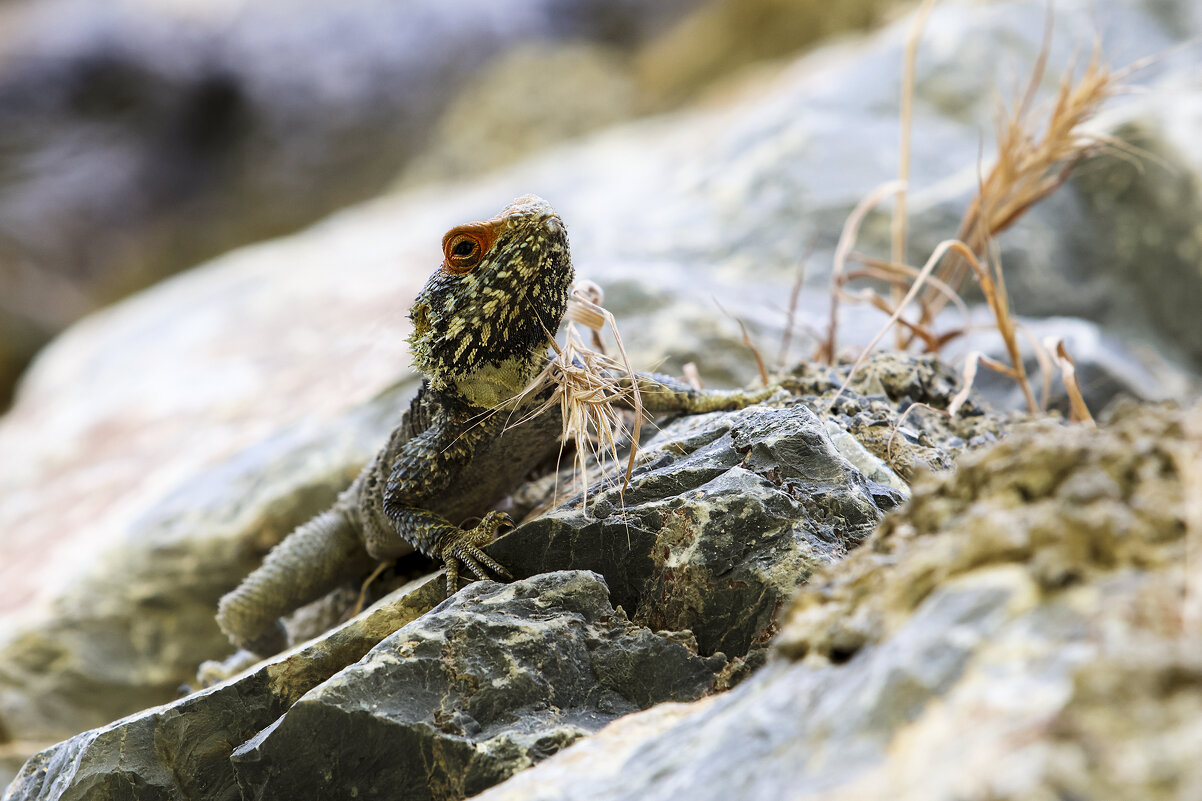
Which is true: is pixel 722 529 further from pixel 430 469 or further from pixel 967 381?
pixel 967 381

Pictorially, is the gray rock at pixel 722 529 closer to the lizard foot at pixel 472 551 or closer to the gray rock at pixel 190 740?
the lizard foot at pixel 472 551

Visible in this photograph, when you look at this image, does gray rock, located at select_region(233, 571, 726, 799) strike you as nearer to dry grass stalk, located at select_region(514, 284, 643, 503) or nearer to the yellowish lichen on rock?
dry grass stalk, located at select_region(514, 284, 643, 503)

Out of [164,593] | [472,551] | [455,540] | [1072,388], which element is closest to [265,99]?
[164,593]

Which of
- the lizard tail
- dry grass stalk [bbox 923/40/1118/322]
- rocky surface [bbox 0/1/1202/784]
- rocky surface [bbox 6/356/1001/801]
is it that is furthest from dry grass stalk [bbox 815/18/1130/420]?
the lizard tail

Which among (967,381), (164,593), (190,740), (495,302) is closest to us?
(190,740)

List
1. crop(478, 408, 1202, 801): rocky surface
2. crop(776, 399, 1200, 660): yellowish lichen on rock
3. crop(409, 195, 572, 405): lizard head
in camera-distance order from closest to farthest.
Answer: crop(478, 408, 1202, 801): rocky surface < crop(776, 399, 1200, 660): yellowish lichen on rock < crop(409, 195, 572, 405): lizard head

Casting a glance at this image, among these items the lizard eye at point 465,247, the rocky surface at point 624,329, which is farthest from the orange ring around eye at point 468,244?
the rocky surface at point 624,329

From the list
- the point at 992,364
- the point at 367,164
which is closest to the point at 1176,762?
the point at 992,364
